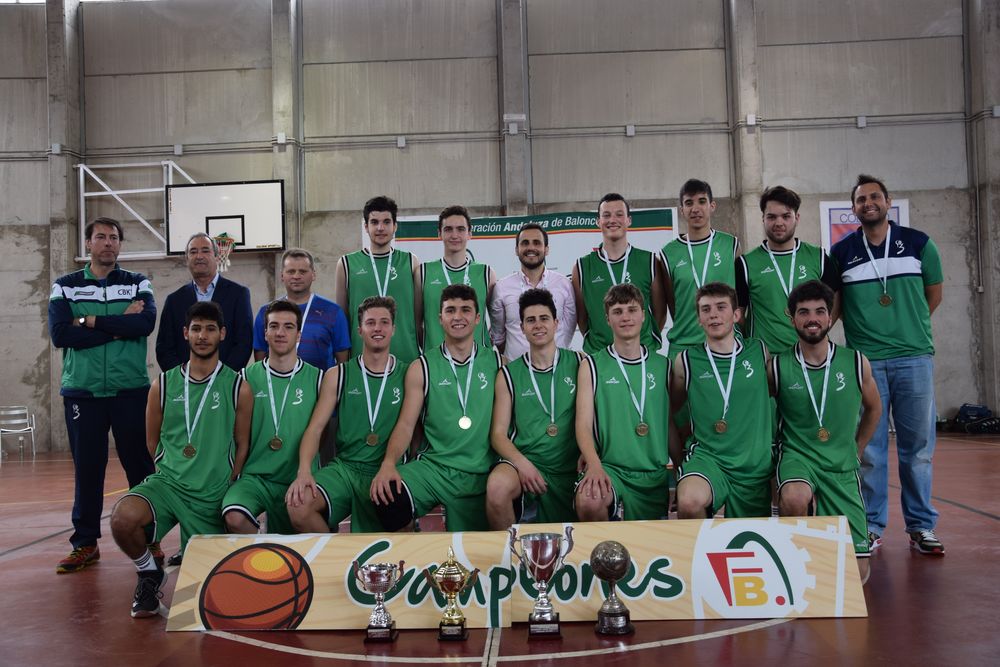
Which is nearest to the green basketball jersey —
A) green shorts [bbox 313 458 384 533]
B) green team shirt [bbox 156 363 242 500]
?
green shorts [bbox 313 458 384 533]

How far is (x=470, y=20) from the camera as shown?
16812mm

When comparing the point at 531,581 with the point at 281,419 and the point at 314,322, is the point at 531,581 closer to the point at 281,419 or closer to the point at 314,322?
the point at 281,419

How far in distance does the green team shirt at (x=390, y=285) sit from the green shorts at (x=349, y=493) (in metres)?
1.28

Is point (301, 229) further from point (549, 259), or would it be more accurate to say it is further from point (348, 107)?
point (549, 259)

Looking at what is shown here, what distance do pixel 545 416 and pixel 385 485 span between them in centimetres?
100

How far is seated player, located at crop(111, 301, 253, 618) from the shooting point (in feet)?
14.8

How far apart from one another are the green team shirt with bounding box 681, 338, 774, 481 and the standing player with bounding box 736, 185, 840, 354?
0.65m

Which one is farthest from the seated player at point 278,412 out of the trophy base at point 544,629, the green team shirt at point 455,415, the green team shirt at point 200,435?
the trophy base at point 544,629

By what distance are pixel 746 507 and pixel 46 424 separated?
1589 centimetres

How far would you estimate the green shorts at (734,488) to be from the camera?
448 centimetres

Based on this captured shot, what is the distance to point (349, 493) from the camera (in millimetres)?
4684

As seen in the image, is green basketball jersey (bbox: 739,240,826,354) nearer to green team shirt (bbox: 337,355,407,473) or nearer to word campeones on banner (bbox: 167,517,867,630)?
word campeones on banner (bbox: 167,517,867,630)

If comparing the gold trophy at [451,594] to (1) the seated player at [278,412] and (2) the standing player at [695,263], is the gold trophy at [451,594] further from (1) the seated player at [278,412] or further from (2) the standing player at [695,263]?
(2) the standing player at [695,263]

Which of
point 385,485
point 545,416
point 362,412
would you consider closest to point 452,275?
point 362,412
